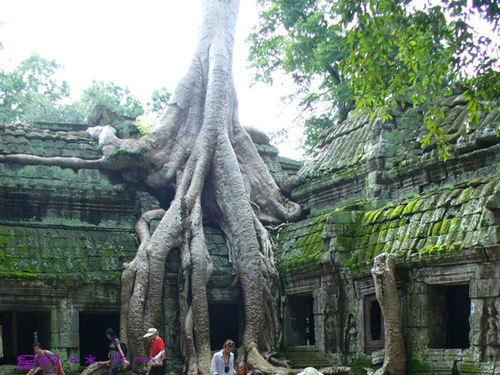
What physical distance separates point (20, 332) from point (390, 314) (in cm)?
692

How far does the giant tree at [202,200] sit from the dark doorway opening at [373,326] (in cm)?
159

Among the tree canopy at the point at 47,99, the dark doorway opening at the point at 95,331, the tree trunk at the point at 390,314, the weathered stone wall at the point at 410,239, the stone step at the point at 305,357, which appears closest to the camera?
the weathered stone wall at the point at 410,239

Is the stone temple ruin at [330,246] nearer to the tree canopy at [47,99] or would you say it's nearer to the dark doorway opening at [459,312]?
the dark doorway opening at [459,312]

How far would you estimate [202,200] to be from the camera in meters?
13.3

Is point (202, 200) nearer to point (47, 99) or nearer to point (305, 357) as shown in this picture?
point (305, 357)

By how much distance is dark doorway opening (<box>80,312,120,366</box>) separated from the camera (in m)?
13.3

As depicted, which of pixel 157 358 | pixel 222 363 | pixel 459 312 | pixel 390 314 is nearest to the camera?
pixel 222 363

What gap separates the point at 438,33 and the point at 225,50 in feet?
22.0

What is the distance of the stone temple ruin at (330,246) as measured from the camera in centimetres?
866

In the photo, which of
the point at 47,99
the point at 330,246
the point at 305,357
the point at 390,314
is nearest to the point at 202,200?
the point at 330,246

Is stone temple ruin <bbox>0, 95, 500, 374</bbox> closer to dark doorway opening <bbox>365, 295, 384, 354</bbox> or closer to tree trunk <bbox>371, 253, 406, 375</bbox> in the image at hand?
dark doorway opening <bbox>365, 295, 384, 354</bbox>

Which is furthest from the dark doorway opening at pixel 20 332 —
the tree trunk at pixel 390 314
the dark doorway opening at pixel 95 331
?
the tree trunk at pixel 390 314

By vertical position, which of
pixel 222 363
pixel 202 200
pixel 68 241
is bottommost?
pixel 222 363

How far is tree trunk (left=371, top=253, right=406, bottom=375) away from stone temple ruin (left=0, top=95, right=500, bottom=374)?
15 cm
